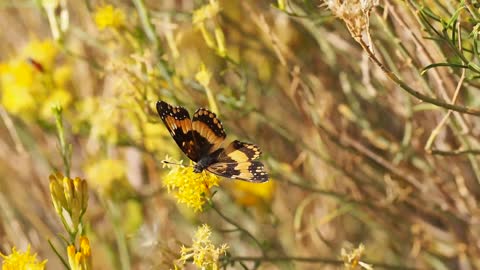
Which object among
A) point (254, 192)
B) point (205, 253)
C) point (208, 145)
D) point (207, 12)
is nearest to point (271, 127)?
point (254, 192)

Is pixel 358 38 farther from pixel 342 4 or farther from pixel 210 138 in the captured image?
pixel 210 138

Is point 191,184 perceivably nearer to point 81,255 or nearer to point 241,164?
point 241,164

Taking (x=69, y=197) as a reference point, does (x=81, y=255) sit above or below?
below

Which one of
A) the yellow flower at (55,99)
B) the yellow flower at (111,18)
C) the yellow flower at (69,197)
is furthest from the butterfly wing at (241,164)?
the yellow flower at (55,99)

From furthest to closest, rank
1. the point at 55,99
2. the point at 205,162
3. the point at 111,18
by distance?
the point at 55,99 → the point at 111,18 → the point at 205,162

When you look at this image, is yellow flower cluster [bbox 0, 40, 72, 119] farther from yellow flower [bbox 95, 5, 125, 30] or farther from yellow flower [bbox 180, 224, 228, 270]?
yellow flower [bbox 180, 224, 228, 270]

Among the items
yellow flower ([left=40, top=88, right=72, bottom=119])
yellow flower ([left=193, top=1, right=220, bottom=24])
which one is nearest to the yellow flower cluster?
yellow flower ([left=40, top=88, right=72, bottom=119])

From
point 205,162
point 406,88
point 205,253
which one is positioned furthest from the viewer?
point 205,162
